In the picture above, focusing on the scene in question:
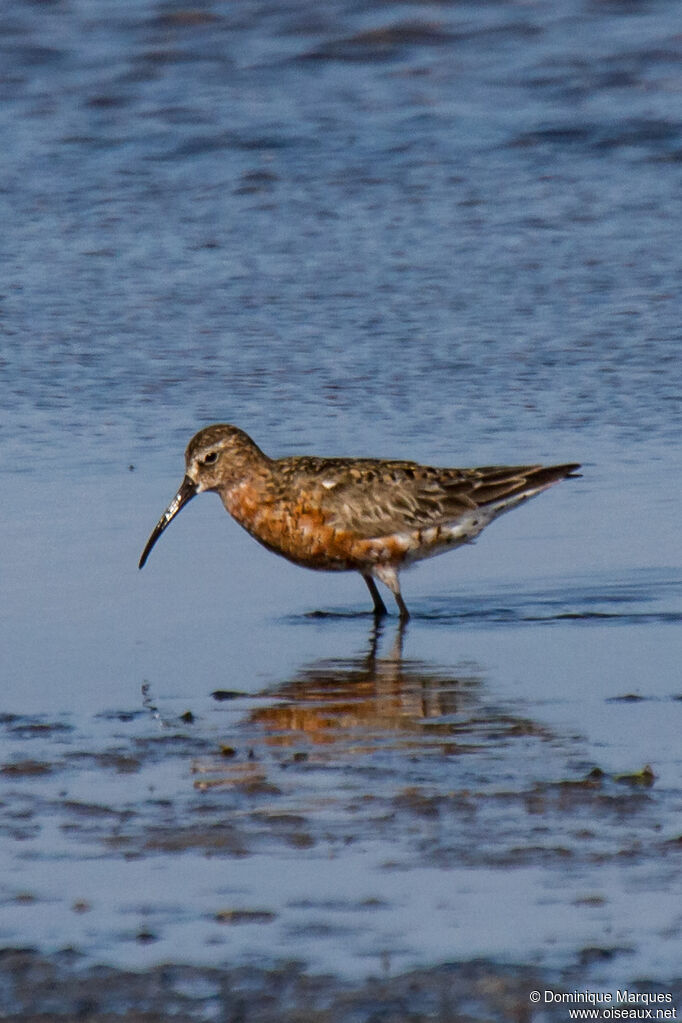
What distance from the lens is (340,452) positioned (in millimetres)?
10445

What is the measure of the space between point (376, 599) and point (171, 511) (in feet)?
3.27

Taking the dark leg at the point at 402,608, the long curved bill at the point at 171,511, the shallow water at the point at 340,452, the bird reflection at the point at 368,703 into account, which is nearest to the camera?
the shallow water at the point at 340,452

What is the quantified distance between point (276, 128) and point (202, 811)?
38.9ft

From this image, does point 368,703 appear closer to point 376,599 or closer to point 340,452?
point 376,599

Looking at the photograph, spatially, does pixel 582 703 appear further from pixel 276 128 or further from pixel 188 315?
pixel 276 128

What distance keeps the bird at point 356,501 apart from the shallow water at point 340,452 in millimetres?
191

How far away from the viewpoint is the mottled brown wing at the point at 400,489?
9070 millimetres

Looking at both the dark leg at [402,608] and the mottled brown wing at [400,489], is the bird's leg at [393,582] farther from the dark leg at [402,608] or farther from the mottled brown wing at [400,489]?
the mottled brown wing at [400,489]

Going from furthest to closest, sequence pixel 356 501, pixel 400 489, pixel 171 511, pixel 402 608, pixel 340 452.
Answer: pixel 340 452 < pixel 400 489 < pixel 356 501 < pixel 171 511 < pixel 402 608

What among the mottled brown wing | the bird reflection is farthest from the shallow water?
the mottled brown wing

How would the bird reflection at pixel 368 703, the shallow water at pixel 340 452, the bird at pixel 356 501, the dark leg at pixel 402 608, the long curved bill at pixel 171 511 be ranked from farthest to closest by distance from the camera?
the bird at pixel 356 501, the long curved bill at pixel 171 511, the dark leg at pixel 402 608, the bird reflection at pixel 368 703, the shallow water at pixel 340 452

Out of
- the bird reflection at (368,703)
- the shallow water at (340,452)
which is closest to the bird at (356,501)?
the shallow water at (340,452)

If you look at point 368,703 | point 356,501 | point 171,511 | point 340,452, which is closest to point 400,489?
point 356,501

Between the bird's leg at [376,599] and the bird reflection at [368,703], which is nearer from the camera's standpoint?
the bird reflection at [368,703]
